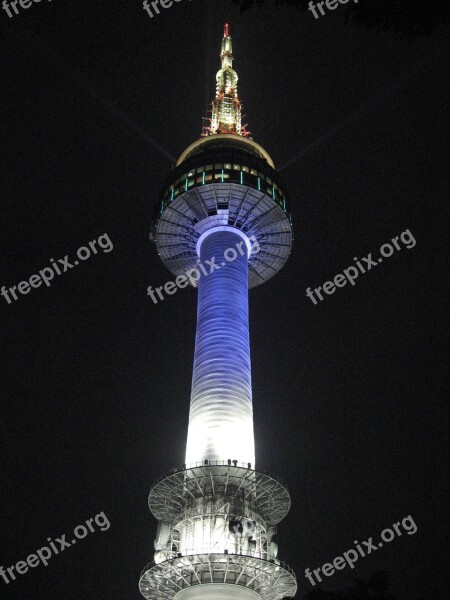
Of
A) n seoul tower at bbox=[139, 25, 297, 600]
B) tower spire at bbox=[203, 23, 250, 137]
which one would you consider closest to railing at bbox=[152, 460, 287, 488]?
n seoul tower at bbox=[139, 25, 297, 600]

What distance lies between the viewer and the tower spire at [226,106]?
92.4m

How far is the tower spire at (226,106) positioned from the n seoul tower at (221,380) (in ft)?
0.67

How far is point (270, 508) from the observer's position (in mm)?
58031

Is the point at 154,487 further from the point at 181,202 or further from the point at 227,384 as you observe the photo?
the point at 181,202

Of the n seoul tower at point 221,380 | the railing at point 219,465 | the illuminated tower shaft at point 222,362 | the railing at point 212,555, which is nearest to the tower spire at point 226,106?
the n seoul tower at point 221,380

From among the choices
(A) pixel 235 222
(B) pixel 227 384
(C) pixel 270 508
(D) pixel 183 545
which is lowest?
(D) pixel 183 545

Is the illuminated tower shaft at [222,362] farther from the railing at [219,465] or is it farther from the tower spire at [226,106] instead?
the tower spire at [226,106]

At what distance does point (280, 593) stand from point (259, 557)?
476cm

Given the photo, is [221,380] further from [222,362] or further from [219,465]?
[219,465]

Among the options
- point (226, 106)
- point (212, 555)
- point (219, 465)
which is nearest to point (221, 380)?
point (219, 465)

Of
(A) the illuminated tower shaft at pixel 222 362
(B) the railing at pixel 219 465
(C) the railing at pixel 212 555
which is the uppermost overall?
(A) the illuminated tower shaft at pixel 222 362

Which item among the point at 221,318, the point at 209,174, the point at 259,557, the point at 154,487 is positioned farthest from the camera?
the point at 209,174

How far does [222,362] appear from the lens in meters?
64.1

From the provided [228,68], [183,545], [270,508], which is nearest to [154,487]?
[183,545]
